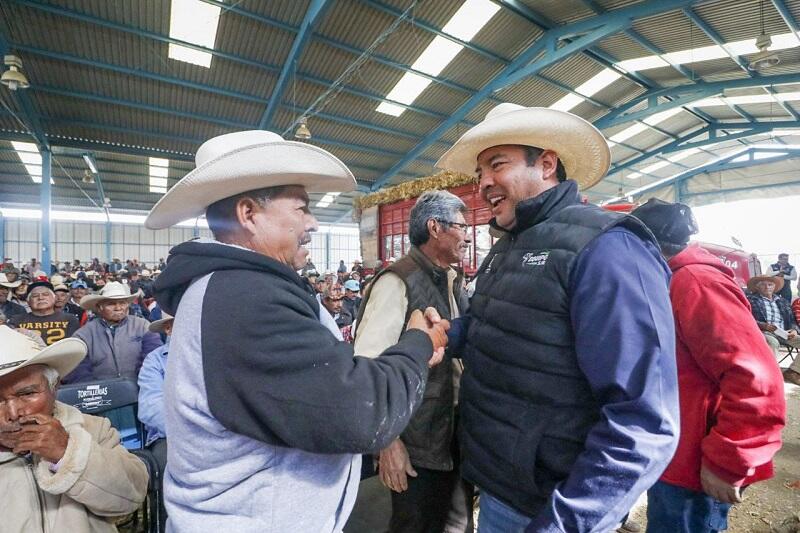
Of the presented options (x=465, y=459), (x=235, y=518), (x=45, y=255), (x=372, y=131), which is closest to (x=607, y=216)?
(x=465, y=459)

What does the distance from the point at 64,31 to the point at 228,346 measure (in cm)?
1164

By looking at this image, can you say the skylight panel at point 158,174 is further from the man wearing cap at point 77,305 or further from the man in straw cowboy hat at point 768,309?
the man in straw cowboy hat at point 768,309

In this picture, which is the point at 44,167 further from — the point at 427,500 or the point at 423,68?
the point at 427,500

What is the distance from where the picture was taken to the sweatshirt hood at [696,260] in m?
1.69

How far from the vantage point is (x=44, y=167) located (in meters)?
12.7

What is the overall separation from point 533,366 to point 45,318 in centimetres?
652

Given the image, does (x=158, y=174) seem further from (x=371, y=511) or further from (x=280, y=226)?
(x=280, y=226)

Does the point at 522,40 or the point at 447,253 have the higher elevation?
the point at 522,40

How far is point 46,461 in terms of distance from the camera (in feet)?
4.88

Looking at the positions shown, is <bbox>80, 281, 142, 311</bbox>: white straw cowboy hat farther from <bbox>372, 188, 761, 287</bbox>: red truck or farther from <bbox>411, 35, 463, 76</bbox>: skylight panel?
<bbox>411, 35, 463, 76</bbox>: skylight panel

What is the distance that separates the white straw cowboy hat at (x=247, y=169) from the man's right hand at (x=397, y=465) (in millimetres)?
1307

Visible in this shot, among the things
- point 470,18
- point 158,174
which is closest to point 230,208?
point 470,18

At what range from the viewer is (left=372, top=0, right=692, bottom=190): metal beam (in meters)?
8.48

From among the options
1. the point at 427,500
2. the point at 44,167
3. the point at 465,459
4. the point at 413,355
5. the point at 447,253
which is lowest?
the point at 427,500
